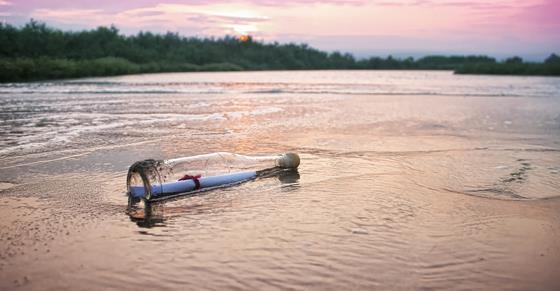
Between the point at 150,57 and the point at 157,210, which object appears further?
the point at 150,57

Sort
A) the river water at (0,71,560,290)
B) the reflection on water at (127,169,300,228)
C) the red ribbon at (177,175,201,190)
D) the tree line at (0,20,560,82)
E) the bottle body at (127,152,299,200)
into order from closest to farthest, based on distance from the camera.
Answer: the river water at (0,71,560,290)
the reflection on water at (127,169,300,228)
the bottle body at (127,152,299,200)
the red ribbon at (177,175,201,190)
the tree line at (0,20,560,82)

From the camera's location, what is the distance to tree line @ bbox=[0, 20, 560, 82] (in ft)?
154

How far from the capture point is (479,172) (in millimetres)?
6898

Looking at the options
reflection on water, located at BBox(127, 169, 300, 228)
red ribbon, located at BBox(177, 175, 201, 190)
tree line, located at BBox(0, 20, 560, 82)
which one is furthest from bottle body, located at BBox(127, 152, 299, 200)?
tree line, located at BBox(0, 20, 560, 82)

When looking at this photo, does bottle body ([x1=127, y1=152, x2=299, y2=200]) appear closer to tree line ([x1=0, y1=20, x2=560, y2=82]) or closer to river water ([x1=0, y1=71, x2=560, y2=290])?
river water ([x1=0, y1=71, x2=560, y2=290])

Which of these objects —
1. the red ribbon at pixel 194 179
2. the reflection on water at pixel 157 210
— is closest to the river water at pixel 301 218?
the reflection on water at pixel 157 210

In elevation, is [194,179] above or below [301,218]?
above

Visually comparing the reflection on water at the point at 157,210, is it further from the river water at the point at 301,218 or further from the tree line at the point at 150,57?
the tree line at the point at 150,57

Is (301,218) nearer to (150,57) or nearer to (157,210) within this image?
(157,210)

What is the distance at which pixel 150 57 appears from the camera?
83.8 meters

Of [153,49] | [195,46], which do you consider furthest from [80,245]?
[195,46]

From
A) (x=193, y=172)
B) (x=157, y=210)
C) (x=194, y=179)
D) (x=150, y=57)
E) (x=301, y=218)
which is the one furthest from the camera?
(x=150, y=57)

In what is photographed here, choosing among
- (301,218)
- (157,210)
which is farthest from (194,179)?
(301,218)

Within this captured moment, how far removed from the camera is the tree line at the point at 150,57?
154 feet
